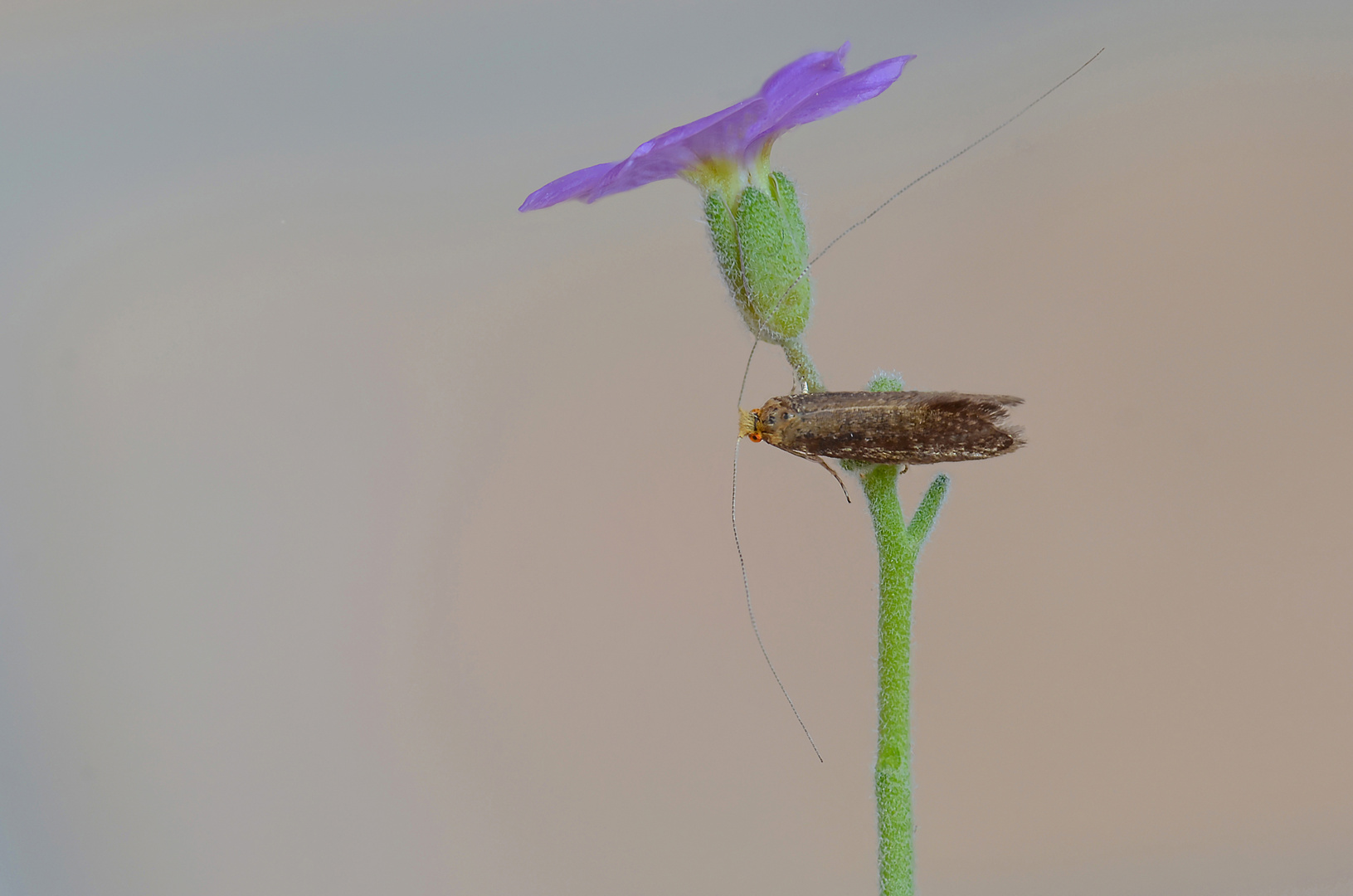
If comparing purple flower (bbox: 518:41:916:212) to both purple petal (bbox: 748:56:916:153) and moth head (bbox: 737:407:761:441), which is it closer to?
purple petal (bbox: 748:56:916:153)

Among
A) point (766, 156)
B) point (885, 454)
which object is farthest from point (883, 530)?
point (766, 156)

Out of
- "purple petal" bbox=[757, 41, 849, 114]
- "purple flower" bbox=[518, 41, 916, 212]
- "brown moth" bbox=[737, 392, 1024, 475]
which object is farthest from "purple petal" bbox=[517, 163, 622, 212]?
"brown moth" bbox=[737, 392, 1024, 475]

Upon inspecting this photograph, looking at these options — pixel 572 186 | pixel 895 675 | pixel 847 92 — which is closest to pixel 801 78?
pixel 847 92

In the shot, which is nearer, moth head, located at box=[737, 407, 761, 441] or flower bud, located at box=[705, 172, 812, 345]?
flower bud, located at box=[705, 172, 812, 345]

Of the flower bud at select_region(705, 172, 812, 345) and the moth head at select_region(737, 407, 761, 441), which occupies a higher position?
the flower bud at select_region(705, 172, 812, 345)

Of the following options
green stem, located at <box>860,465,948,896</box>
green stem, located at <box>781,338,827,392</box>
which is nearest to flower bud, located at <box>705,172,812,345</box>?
green stem, located at <box>781,338,827,392</box>

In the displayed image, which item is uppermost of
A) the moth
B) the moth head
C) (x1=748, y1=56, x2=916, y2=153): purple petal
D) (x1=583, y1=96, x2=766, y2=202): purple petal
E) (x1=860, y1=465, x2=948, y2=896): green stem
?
(x1=748, y1=56, x2=916, y2=153): purple petal

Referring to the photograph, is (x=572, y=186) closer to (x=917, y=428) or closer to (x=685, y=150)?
(x=685, y=150)
